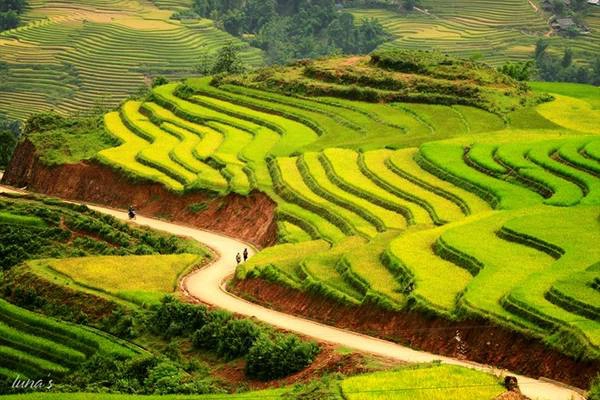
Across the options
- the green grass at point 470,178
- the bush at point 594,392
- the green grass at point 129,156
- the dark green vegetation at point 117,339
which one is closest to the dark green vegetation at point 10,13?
the green grass at point 129,156

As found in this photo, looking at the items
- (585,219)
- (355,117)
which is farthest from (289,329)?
(355,117)

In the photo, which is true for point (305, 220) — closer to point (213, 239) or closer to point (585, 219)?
point (213, 239)

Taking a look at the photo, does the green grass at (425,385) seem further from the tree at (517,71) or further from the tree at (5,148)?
the tree at (517,71)

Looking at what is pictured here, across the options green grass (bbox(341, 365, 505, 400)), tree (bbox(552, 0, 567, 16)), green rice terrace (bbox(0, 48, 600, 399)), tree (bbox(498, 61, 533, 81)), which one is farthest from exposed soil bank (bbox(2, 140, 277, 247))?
tree (bbox(552, 0, 567, 16))

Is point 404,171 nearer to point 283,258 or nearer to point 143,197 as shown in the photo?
point 143,197

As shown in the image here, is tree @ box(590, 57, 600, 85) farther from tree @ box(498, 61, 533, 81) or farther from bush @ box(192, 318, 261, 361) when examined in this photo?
bush @ box(192, 318, 261, 361)

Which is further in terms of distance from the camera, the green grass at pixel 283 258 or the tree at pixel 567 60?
the tree at pixel 567 60

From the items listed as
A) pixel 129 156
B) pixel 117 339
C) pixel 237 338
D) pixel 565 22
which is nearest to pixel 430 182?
pixel 129 156
